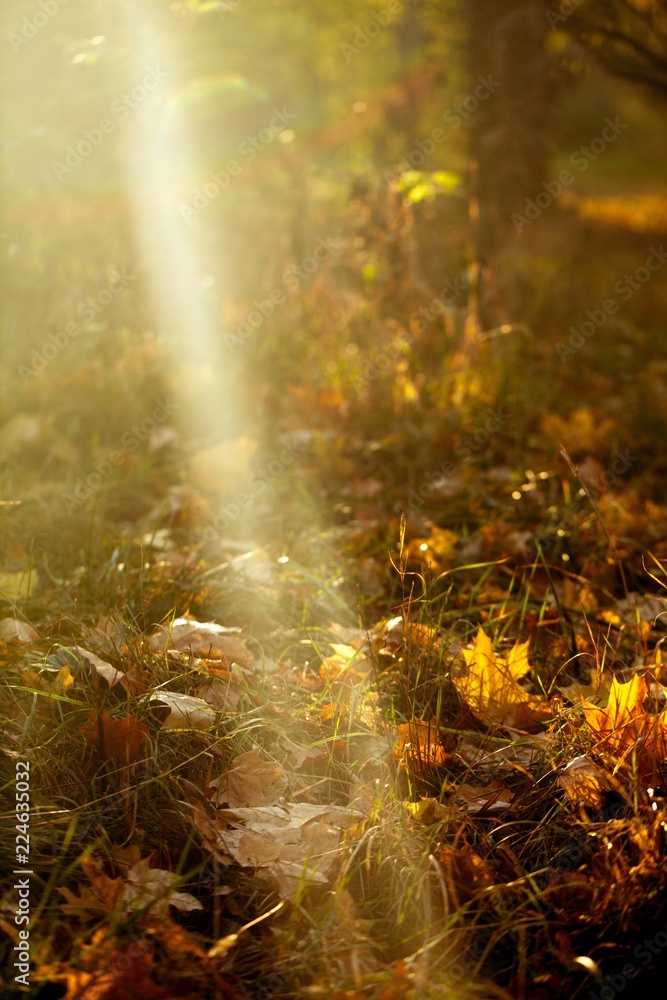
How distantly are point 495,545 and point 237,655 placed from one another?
3.50ft

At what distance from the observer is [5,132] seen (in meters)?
4.39

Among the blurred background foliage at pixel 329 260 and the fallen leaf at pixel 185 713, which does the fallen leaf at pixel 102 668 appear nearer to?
the fallen leaf at pixel 185 713

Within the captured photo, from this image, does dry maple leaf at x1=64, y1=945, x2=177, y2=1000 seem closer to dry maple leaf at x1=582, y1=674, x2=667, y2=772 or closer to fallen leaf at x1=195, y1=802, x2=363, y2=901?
fallen leaf at x1=195, y1=802, x2=363, y2=901

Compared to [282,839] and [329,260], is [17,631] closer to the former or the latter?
[282,839]

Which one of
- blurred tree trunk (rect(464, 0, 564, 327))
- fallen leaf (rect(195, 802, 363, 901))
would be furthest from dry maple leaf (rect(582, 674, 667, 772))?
blurred tree trunk (rect(464, 0, 564, 327))

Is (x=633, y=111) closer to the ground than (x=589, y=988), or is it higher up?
closer to the ground

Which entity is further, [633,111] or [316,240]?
[633,111]

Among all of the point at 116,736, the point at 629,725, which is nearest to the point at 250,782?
the point at 116,736

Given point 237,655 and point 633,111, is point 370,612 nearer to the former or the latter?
point 237,655

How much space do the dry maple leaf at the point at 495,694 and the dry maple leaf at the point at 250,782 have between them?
47 cm

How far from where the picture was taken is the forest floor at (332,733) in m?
1.31

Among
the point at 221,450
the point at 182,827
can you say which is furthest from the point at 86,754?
the point at 221,450

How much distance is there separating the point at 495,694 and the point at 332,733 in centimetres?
38

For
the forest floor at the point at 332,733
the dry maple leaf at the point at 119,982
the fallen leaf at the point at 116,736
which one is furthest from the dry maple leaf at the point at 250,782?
the dry maple leaf at the point at 119,982
